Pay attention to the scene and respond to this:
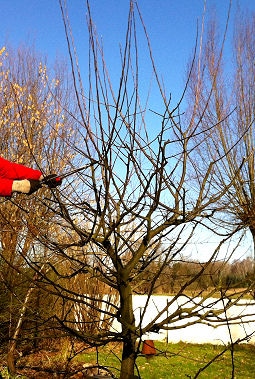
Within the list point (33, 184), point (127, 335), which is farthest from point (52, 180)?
point (127, 335)

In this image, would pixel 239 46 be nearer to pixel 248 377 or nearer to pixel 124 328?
pixel 248 377

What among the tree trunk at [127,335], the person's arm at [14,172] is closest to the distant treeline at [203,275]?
the tree trunk at [127,335]

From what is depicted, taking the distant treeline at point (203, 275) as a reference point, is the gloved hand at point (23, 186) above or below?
above

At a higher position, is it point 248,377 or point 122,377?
point 122,377

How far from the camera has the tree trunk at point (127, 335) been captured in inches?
66.8

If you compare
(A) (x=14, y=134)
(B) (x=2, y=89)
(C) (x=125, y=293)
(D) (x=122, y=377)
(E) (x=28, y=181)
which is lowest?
(D) (x=122, y=377)

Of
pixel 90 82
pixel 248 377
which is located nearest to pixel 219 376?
pixel 248 377

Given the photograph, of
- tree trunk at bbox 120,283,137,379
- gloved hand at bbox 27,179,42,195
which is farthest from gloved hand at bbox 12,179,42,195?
tree trunk at bbox 120,283,137,379

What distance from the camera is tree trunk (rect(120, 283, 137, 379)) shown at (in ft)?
5.57

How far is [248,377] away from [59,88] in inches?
296

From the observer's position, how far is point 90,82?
78.1 inches

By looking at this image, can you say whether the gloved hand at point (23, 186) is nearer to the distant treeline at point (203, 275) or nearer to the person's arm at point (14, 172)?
the person's arm at point (14, 172)

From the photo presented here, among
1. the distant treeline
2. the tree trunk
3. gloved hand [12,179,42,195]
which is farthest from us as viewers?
gloved hand [12,179,42,195]

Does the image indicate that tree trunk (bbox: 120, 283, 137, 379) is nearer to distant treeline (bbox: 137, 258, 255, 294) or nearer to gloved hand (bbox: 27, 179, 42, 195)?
distant treeline (bbox: 137, 258, 255, 294)
